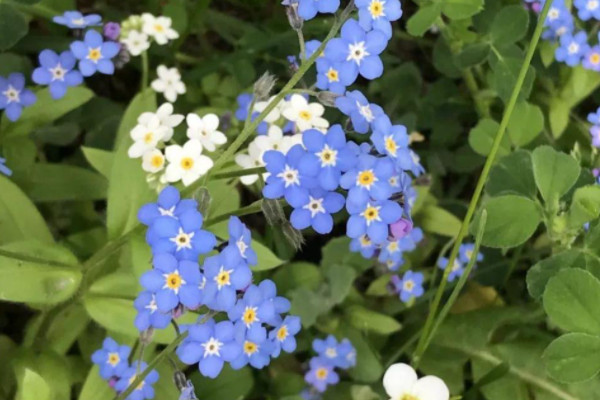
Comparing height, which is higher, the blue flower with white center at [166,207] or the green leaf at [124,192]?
the blue flower with white center at [166,207]

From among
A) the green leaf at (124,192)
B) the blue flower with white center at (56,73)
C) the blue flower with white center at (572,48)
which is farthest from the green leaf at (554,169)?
the blue flower with white center at (56,73)

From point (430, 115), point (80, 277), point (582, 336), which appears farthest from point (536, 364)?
point (80, 277)

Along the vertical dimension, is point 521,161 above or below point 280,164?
below

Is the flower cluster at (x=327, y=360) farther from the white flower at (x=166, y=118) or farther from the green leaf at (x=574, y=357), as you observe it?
the white flower at (x=166, y=118)

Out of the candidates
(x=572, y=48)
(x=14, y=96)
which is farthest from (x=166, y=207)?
(x=572, y=48)

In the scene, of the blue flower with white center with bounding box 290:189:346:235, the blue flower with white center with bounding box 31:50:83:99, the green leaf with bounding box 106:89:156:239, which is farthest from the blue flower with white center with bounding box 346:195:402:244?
the blue flower with white center with bounding box 31:50:83:99

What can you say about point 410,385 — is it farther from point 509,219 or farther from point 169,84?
point 169,84

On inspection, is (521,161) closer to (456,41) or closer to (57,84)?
(456,41)
